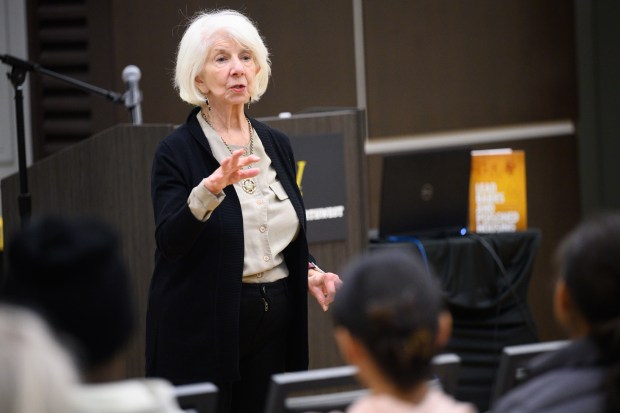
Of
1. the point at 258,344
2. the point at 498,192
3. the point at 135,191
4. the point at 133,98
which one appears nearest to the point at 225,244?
the point at 258,344

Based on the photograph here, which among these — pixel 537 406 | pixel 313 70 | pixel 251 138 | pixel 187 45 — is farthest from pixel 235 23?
pixel 313 70

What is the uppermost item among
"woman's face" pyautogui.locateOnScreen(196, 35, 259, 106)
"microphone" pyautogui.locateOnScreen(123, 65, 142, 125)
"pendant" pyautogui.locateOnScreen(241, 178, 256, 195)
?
"microphone" pyautogui.locateOnScreen(123, 65, 142, 125)

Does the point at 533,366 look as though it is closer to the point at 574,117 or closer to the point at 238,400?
the point at 238,400

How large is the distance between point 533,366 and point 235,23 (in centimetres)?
167

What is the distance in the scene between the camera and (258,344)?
2.79 metres

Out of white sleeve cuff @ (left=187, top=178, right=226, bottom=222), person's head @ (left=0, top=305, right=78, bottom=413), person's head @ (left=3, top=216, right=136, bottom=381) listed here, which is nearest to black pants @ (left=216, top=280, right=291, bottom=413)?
white sleeve cuff @ (left=187, top=178, right=226, bottom=222)

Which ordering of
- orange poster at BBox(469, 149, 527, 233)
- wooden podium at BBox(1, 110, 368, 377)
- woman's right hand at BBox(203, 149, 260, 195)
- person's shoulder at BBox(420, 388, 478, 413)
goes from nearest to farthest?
person's shoulder at BBox(420, 388, 478, 413) → woman's right hand at BBox(203, 149, 260, 195) → wooden podium at BBox(1, 110, 368, 377) → orange poster at BBox(469, 149, 527, 233)

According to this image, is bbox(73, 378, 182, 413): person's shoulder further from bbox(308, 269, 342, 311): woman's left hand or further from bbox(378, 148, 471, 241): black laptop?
bbox(378, 148, 471, 241): black laptop

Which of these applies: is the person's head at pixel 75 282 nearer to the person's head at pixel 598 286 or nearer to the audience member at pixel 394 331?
the audience member at pixel 394 331

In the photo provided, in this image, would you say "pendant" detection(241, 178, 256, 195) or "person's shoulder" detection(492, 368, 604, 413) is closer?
"person's shoulder" detection(492, 368, 604, 413)

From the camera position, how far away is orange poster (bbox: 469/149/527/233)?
15.3 feet

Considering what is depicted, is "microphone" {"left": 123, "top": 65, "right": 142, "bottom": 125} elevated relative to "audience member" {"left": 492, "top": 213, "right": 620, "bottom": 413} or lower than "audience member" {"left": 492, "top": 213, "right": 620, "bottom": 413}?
elevated

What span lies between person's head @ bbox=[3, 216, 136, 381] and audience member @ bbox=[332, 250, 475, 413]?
0.34 m

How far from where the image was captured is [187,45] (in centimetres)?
293
